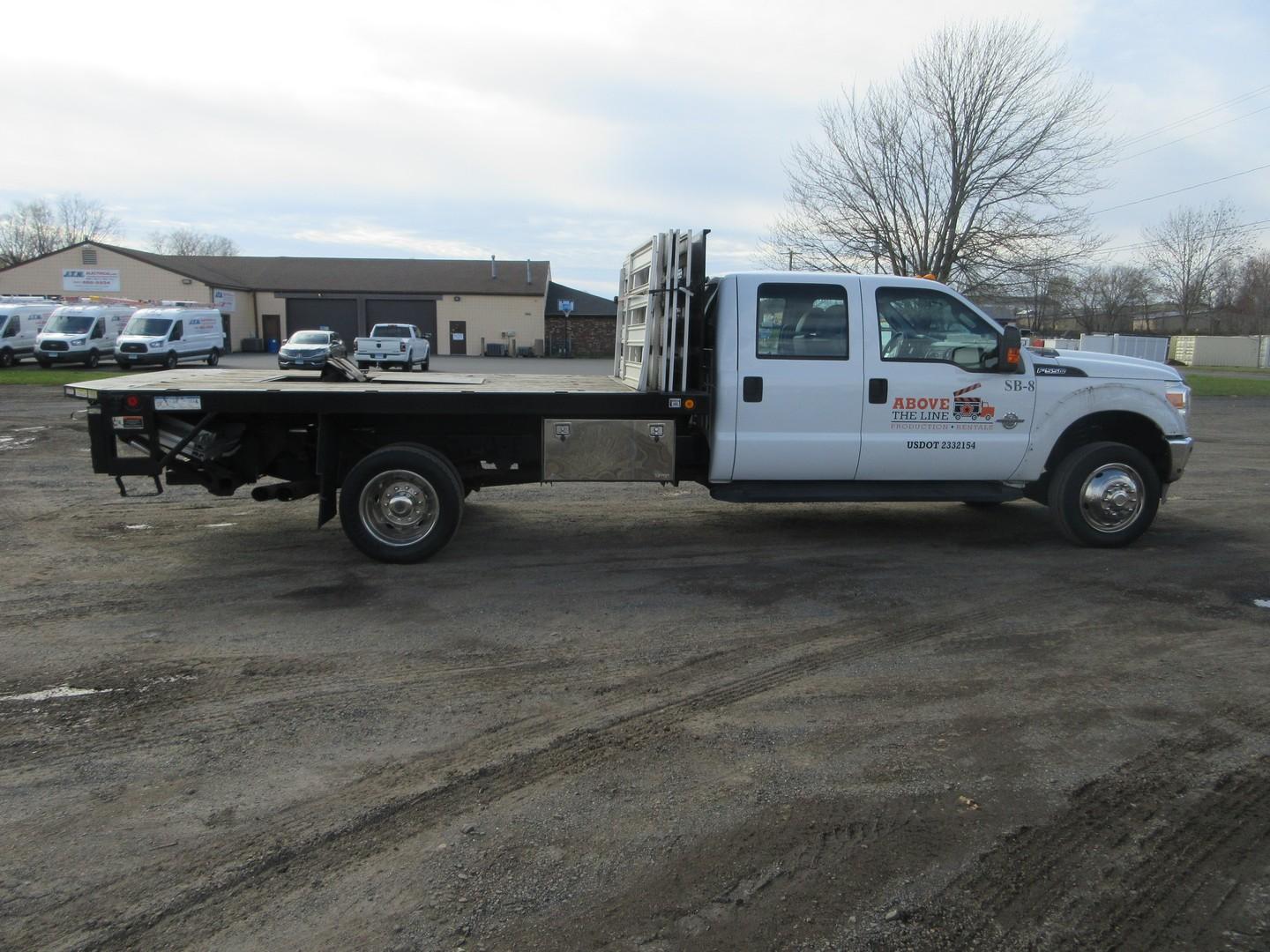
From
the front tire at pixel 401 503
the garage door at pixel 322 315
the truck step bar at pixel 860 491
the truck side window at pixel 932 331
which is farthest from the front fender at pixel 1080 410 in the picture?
the garage door at pixel 322 315

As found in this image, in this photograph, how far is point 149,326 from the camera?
104 feet

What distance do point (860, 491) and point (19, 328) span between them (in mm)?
35769

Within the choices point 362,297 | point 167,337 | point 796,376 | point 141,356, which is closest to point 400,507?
point 796,376

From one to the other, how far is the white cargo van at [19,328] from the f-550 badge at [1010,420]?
3564 centimetres

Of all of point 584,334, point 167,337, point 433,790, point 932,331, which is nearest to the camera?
point 433,790

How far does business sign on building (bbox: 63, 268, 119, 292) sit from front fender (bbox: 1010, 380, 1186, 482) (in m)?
55.4

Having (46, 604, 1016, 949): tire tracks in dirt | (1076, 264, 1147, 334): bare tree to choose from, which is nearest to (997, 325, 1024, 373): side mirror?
(46, 604, 1016, 949): tire tracks in dirt

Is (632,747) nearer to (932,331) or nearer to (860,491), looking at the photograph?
(860,491)

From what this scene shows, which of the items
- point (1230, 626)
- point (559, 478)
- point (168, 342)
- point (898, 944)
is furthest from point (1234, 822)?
point (168, 342)

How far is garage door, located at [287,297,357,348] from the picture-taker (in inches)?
2216

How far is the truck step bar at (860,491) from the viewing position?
721 cm

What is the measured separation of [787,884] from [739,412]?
4295 mm

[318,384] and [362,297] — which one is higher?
[362,297]

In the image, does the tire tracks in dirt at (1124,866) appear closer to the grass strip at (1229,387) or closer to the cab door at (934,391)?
the cab door at (934,391)
